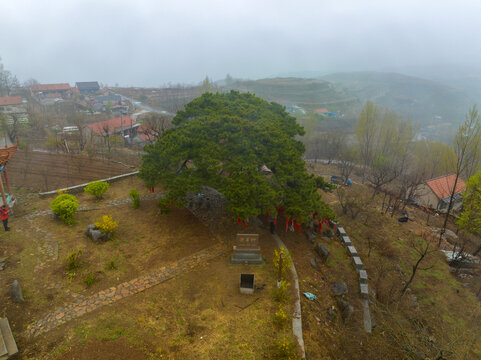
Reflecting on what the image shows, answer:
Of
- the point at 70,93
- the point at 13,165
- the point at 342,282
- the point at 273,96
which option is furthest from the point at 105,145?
the point at 273,96

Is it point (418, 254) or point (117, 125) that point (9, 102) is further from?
point (418, 254)

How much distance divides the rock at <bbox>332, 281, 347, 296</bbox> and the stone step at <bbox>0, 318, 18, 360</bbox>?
40.0 ft

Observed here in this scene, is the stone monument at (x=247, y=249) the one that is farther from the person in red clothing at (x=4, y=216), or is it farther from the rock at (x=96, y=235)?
the person in red clothing at (x=4, y=216)

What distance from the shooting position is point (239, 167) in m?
14.5

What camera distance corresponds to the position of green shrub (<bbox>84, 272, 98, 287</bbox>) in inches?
436

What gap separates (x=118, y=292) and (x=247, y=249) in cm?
584

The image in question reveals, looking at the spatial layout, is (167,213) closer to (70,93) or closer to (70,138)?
(70,138)

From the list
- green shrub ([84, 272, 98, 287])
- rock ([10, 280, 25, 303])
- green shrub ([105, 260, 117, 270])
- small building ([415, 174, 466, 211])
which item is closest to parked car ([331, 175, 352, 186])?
small building ([415, 174, 466, 211])

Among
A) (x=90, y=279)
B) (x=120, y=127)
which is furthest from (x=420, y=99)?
(x=90, y=279)

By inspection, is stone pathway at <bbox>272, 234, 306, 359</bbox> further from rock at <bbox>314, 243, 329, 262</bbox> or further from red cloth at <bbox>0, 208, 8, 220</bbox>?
red cloth at <bbox>0, 208, 8, 220</bbox>

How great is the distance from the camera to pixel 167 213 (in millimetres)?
16609

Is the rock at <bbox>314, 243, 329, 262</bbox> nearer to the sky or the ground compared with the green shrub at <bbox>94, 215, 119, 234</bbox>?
nearer to the ground

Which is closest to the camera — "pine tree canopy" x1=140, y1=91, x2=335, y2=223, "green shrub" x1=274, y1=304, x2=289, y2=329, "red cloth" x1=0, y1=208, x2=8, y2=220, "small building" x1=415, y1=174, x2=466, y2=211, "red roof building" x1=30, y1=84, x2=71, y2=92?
"green shrub" x1=274, y1=304, x2=289, y2=329

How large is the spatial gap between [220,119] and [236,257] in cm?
801
